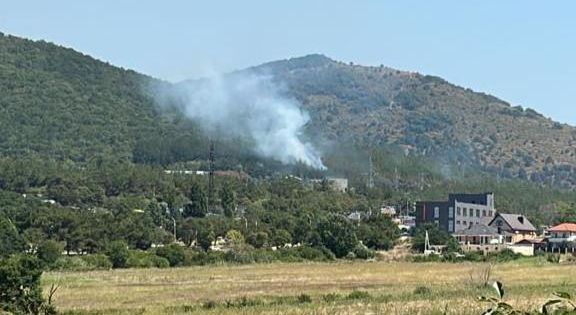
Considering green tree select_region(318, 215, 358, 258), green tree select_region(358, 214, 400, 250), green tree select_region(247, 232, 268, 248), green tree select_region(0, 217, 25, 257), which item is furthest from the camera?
green tree select_region(358, 214, 400, 250)

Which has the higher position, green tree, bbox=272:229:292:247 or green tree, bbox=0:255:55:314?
green tree, bbox=0:255:55:314

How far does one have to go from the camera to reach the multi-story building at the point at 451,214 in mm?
122875

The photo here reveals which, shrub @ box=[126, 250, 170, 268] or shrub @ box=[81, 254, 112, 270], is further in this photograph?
shrub @ box=[126, 250, 170, 268]

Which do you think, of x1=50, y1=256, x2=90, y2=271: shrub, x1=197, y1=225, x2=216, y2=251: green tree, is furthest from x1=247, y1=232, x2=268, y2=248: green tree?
x1=50, y1=256, x2=90, y2=271: shrub

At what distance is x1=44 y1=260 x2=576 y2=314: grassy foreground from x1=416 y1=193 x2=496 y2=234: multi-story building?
58181mm

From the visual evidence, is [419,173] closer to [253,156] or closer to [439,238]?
[253,156]

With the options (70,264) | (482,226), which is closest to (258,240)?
(70,264)

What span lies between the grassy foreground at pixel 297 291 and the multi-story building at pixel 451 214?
58.2 m

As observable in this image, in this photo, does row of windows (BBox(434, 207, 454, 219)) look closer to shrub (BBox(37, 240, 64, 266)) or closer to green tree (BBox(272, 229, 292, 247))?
green tree (BBox(272, 229, 292, 247))

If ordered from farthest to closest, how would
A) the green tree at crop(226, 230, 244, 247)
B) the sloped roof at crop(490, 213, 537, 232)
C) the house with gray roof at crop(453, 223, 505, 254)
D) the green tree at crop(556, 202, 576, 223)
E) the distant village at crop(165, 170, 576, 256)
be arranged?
the green tree at crop(556, 202, 576, 223)
the sloped roof at crop(490, 213, 537, 232)
the house with gray roof at crop(453, 223, 505, 254)
the distant village at crop(165, 170, 576, 256)
the green tree at crop(226, 230, 244, 247)

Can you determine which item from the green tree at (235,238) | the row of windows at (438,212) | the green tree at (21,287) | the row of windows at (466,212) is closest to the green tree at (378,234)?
the green tree at (235,238)

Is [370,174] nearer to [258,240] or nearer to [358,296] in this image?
[258,240]

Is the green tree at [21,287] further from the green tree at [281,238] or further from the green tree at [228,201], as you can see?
the green tree at [228,201]

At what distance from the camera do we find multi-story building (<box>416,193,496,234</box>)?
403 feet
